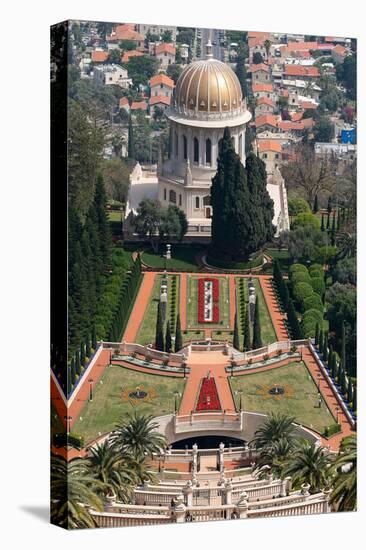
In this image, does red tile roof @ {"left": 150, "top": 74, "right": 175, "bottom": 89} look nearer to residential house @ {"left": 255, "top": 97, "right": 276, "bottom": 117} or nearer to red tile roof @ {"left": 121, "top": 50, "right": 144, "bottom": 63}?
red tile roof @ {"left": 121, "top": 50, "right": 144, "bottom": 63}

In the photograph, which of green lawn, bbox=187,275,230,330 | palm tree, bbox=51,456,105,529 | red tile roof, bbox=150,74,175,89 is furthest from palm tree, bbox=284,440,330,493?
red tile roof, bbox=150,74,175,89

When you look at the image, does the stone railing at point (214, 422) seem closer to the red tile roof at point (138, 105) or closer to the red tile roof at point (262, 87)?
the red tile roof at point (138, 105)

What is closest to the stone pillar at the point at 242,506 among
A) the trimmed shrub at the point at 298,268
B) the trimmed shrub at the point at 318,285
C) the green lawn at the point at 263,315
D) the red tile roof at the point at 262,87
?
the green lawn at the point at 263,315

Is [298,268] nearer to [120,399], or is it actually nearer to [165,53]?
[120,399]

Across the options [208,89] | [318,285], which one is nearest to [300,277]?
[318,285]

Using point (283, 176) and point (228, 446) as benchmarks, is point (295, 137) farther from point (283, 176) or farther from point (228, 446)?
point (228, 446)

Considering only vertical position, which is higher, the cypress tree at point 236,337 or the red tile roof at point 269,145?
the red tile roof at point 269,145

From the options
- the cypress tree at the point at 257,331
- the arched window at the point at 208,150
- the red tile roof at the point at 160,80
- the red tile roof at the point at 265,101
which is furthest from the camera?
the arched window at the point at 208,150
